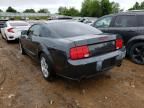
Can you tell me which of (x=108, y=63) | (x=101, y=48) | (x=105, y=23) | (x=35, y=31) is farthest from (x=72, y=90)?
(x=105, y=23)

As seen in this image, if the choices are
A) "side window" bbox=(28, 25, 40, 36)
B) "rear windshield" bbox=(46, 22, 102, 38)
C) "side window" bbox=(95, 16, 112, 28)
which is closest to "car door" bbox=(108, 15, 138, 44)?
"side window" bbox=(95, 16, 112, 28)

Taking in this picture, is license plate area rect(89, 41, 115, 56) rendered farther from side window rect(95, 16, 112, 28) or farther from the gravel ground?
side window rect(95, 16, 112, 28)

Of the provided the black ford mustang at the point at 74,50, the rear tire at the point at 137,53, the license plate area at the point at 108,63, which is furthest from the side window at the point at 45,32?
the rear tire at the point at 137,53

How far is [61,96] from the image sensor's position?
4.54 m

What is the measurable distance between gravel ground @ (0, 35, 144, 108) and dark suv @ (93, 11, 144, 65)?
61 cm

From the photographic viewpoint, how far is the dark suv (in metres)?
6.57

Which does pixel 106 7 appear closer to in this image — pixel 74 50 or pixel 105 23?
pixel 105 23

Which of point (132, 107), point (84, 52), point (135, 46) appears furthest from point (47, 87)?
point (135, 46)

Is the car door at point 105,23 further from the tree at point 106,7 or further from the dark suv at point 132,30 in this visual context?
the tree at point 106,7

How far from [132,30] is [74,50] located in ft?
10.4

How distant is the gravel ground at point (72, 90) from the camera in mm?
4203

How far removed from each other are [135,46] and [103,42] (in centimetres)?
246

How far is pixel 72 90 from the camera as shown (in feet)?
15.8

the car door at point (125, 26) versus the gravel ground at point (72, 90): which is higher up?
the car door at point (125, 26)
